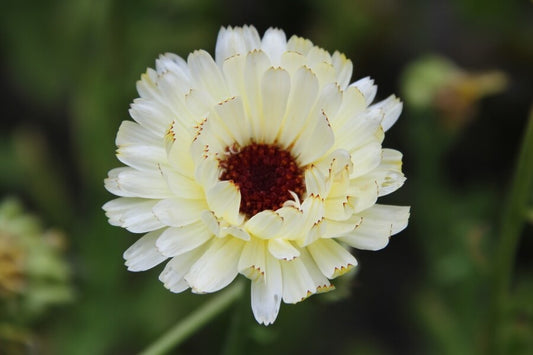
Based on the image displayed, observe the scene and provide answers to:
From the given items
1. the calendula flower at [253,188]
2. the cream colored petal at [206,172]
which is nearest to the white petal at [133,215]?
the calendula flower at [253,188]

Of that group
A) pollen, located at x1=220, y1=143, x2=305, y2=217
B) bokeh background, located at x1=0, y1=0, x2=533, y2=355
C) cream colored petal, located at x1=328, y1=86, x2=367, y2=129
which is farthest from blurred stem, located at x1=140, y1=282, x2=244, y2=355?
bokeh background, located at x1=0, y1=0, x2=533, y2=355

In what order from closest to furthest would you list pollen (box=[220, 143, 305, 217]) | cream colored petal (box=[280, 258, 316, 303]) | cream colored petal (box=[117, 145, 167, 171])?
cream colored petal (box=[280, 258, 316, 303]), cream colored petal (box=[117, 145, 167, 171]), pollen (box=[220, 143, 305, 217])

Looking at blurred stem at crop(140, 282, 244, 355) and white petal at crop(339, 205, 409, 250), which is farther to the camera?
blurred stem at crop(140, 282, 244, 355)

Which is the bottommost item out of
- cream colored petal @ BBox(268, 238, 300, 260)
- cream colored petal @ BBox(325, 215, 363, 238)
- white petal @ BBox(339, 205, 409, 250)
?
white petal @ BBox(339, 205, 409, 250)

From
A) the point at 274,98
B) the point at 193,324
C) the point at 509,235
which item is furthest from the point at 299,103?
the point at 509,235

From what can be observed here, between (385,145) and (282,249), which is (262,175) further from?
(385,145)

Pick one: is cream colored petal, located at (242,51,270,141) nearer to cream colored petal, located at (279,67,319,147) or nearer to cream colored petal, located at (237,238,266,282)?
cream colored petal, located at (279,67,319,147)

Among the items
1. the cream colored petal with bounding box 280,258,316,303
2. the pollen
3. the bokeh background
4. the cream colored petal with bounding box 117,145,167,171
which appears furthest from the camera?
the bokeh background

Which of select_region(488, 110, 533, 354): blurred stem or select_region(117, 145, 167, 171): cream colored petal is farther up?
select_region(117, 145, 167, 171): cream colored petal
